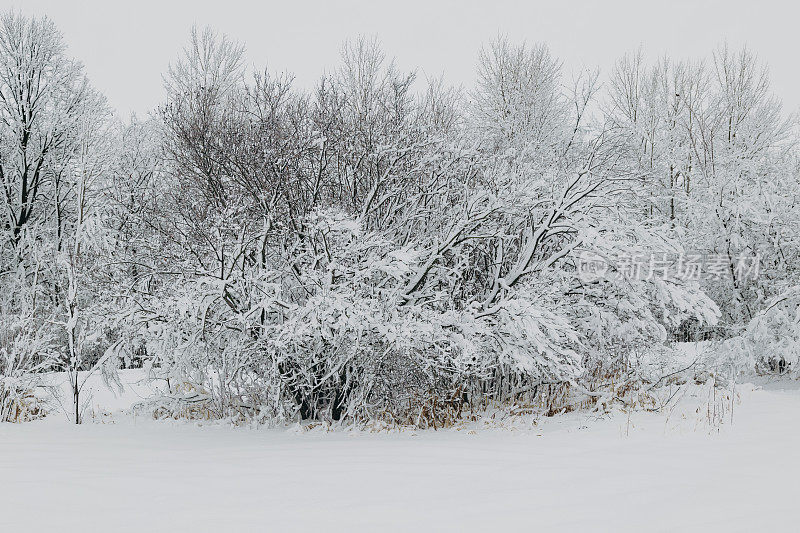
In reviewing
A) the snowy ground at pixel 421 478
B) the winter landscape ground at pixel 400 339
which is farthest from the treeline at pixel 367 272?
the snowy ground at pixel 421 478

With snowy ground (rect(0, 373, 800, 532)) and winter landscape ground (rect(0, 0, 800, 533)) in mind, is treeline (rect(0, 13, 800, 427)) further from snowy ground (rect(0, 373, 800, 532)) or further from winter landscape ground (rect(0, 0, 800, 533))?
snowy ground (rect(0, 373, 800, 532))

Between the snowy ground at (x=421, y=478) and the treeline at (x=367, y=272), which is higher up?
the treeline at (x=367, y=272)

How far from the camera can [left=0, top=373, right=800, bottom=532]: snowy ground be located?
3.56m

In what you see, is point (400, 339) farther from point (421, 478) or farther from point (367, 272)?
point (421, 478)

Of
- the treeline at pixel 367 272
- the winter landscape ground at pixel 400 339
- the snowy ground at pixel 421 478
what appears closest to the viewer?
the snowy ground at pixel 421 478

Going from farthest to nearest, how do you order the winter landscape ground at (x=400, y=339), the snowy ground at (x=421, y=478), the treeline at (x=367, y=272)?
1. the treeline at (x=367, y=272)
2. the winter landscape ground at (x=400, y=339)
3. the snowy ground at (x=421, y=478)

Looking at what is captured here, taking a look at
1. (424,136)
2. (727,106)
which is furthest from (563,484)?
(727,106)

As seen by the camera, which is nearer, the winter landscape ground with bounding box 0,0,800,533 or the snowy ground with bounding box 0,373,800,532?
the snowy ground with bounding box 0,373,800,532

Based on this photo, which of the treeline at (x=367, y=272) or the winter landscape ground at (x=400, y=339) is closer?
the winter landscape ground at (x=400, y=339)

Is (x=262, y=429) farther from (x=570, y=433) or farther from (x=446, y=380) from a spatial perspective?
(x=570, y=433)

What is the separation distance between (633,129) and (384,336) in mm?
4315

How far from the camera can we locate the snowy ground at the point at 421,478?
356 centimetres

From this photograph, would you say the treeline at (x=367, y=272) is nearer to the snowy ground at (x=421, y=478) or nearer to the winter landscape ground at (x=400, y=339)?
the winter landscape ground at (x=400, y=339)

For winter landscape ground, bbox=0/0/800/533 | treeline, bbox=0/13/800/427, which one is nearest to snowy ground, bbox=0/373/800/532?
winter landscape ground, bbox=0/0/800/533
